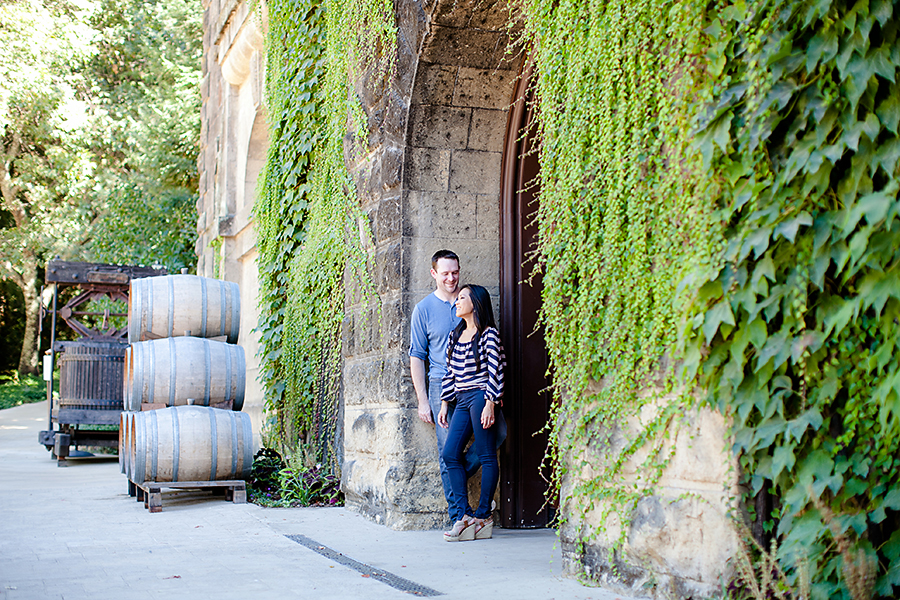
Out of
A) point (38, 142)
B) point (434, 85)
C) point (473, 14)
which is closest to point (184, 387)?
point (434, 85)

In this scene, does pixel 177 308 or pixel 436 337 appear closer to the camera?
pixel 436 337

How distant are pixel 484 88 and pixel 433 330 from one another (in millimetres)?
1568

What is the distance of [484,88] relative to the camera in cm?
552

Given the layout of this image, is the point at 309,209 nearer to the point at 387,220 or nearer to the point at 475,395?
the point at 387,220

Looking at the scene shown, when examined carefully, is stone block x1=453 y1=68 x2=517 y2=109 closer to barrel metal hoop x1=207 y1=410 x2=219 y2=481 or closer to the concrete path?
the concrete path

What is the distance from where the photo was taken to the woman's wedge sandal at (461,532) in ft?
16.1

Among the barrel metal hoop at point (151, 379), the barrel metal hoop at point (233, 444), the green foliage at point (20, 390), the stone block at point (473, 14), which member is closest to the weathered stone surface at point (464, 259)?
the stone block at point (473, 14)

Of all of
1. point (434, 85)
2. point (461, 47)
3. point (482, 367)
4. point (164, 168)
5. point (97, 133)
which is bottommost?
point (482, 367)

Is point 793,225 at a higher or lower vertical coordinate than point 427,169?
lower

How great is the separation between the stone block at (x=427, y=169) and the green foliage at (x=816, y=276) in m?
Answer: 2.88

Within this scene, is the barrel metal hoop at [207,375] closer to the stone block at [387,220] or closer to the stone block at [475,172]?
the stone block at [387,220]

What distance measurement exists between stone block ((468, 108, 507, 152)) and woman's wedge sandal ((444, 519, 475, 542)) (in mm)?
2370

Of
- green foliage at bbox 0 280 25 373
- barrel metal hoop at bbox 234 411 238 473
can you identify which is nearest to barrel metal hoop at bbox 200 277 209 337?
barrel metal hoop at bbox 234 411 238 473

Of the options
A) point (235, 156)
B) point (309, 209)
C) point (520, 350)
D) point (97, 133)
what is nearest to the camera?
point (520, 350)
